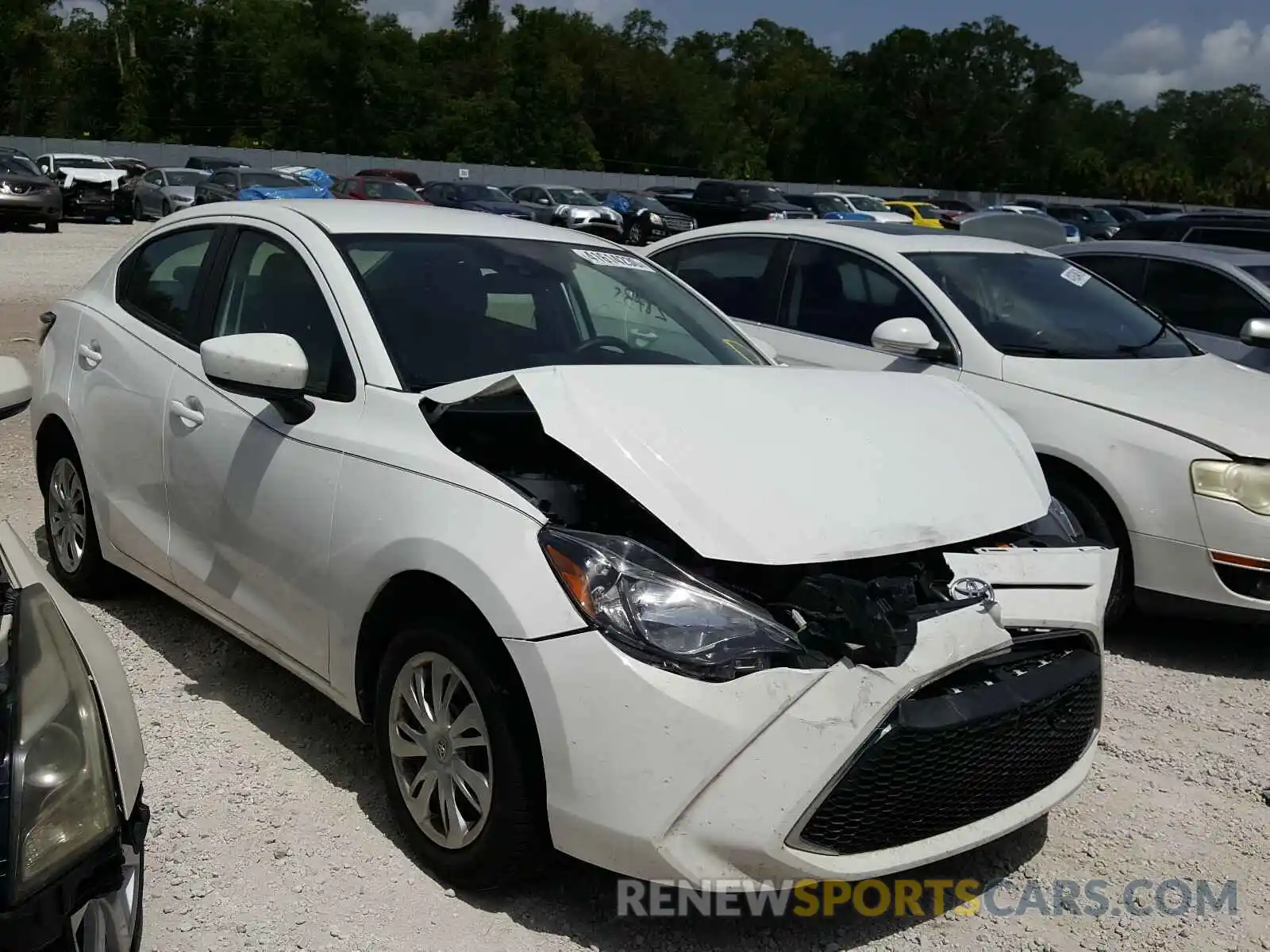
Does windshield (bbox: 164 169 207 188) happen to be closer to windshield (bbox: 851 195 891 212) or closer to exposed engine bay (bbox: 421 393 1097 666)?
windshield (bbox: 851 195 891 212)

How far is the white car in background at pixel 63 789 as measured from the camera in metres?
1.88

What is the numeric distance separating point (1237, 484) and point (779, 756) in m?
2.95

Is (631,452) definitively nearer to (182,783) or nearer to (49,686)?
(49,686)

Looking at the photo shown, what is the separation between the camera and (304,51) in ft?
207

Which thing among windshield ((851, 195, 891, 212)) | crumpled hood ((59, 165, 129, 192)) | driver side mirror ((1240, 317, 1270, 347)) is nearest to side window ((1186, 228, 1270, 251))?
driver side mirror ((1240, 317, 1270, 347))

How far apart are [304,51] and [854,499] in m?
66.5

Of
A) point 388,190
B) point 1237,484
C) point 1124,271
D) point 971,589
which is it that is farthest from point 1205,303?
point 388,190

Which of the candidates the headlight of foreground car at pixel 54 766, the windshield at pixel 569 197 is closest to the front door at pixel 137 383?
the headlight of foreground car at pixel 54 766

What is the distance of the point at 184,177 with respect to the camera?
92.8 ft

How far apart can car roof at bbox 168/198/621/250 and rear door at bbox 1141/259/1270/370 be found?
451 centimetres

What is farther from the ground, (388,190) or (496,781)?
(388,190)

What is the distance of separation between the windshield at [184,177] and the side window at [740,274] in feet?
78.5

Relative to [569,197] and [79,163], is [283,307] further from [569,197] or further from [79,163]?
[569,197]

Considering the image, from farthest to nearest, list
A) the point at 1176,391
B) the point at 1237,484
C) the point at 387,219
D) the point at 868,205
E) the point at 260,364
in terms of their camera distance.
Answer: the point at 868,205 < the point at 1176,391 < the point at 1237,484 < the point at 387,219 < the point at 260,364
